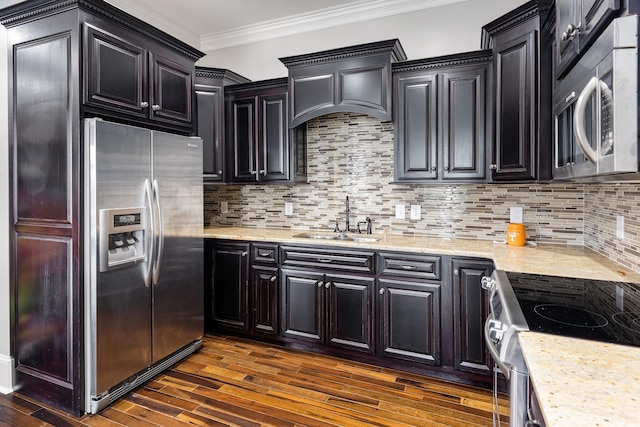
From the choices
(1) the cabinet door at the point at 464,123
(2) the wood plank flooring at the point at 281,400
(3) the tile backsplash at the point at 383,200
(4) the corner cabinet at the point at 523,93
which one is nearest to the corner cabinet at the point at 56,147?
(2) the wood plank flooring at the point at 281,400

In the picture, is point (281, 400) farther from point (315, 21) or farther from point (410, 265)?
point (315, 21)

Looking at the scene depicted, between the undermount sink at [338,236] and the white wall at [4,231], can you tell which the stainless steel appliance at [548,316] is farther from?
the white wall at [4,231]

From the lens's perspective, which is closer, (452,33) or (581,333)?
(581,333)

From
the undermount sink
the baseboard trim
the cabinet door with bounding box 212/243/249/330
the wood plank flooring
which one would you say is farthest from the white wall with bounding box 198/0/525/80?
the baseboard trim

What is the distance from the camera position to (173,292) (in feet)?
8.95

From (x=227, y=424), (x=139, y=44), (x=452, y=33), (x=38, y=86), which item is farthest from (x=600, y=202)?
(x=38, y=86)

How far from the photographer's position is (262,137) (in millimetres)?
3447

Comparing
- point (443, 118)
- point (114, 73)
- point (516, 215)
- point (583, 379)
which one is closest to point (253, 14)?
point (114, 73)

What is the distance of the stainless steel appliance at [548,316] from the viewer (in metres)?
1.02

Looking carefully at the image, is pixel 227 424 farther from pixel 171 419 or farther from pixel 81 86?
pixel 81 86

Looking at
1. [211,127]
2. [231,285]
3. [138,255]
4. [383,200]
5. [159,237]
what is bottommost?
[231,285]

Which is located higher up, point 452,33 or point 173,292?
point 452,33

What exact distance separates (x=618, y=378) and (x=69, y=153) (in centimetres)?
259

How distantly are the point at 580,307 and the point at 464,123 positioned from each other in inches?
70.4
